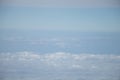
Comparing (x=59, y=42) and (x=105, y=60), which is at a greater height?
(x=59, y=42)

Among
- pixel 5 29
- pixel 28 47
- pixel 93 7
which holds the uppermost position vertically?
pixel 93 7

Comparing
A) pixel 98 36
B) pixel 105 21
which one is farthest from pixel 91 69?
pixel 105 21

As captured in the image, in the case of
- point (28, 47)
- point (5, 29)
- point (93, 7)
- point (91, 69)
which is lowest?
point (91, 69)

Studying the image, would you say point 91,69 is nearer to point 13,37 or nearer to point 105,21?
point 105,21

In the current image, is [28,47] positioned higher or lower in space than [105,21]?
lower

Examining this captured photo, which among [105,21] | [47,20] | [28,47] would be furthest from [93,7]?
[28,47]

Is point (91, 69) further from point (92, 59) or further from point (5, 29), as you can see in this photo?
point (5, 29)
